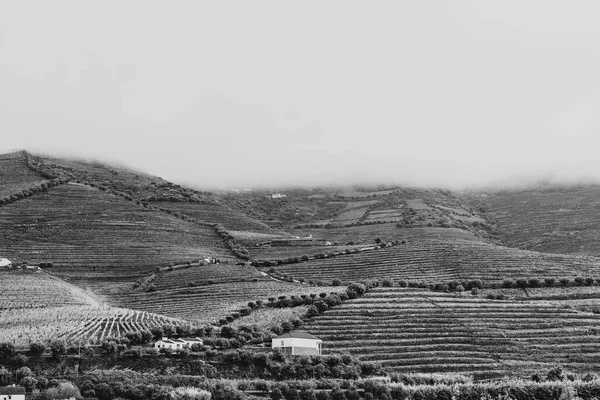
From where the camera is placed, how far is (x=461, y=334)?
3118 inches

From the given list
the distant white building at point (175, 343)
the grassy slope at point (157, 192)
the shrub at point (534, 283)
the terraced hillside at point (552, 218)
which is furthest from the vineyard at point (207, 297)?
the terraced hillside at point (552, 218)

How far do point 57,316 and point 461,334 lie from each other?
124ft

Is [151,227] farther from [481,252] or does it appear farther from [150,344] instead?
[150,344]

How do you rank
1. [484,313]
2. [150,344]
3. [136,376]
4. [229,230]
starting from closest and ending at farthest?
[136,376] → [150,344] → [484,313] → [229,230]

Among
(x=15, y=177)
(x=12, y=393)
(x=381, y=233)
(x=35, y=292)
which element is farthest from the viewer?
(x=15, y=177)

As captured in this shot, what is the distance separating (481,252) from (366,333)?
1616 inches

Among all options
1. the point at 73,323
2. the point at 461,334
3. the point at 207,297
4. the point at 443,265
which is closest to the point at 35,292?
the point at 73,323

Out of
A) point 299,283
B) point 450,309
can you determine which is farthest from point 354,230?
point 450,309

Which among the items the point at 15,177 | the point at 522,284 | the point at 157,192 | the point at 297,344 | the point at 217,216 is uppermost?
the point at 15,177

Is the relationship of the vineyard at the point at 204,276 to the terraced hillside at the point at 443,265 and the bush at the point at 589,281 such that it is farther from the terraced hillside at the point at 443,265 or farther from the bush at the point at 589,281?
the bush at the point at 589,281

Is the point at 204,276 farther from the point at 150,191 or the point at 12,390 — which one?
the point at 150,191

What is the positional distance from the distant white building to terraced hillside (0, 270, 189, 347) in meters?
4.72

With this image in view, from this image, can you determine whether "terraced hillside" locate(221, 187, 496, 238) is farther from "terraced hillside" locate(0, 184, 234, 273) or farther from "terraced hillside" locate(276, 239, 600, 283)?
"terraced hillside" locate(0, 184, 234, 273)

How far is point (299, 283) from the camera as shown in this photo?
110 meters
